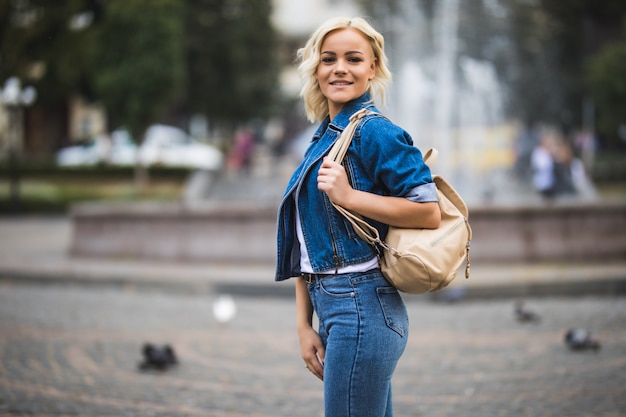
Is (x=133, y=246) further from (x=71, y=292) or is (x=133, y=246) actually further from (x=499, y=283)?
(x=499, y=283)

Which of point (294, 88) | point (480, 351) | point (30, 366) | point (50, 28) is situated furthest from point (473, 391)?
point (294, 88)

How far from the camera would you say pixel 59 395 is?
592 cm

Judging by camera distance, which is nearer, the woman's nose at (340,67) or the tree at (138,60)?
the woman's nose at (340,67)

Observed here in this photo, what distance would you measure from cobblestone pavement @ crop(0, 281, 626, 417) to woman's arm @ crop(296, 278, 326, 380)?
2495mm

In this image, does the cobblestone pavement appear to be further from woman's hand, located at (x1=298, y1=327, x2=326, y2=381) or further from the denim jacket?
the denim jacket

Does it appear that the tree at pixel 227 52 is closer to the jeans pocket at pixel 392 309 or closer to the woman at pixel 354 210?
the woman at pixel 354 210

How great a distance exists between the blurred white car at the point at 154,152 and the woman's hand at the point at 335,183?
106 feet

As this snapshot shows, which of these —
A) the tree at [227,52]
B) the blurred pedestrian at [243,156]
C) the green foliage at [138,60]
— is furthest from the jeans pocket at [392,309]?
the tree at [227,52]

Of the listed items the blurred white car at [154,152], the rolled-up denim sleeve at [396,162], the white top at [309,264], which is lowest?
the blurred white car at [154,152]

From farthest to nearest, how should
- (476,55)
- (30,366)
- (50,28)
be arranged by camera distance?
(476,55), (50,28), (30,366)

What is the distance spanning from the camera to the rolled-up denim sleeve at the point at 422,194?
279 centimetres

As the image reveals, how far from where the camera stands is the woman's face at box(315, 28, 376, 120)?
9.74 feet

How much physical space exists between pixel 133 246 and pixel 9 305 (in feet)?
11.2

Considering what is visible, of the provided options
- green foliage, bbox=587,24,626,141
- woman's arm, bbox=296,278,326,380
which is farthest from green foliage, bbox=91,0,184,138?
woman's arm, bbox=296,278,326,380
